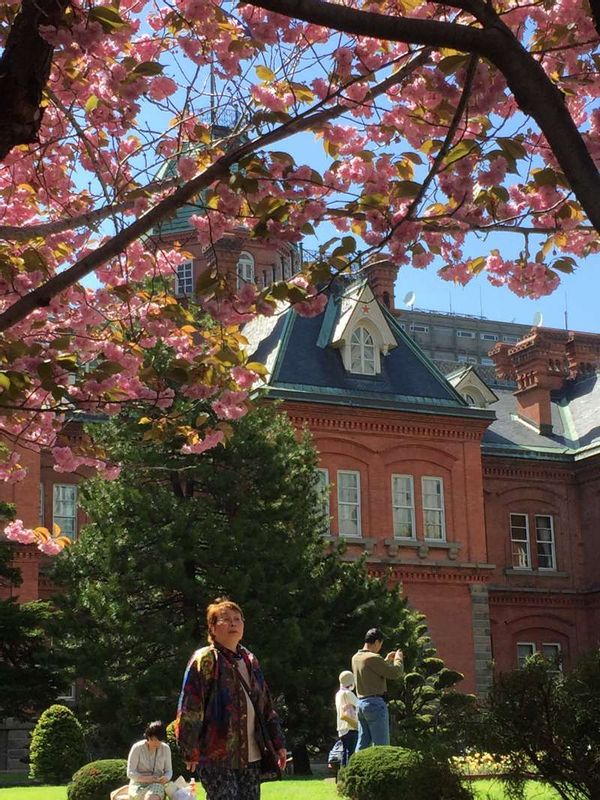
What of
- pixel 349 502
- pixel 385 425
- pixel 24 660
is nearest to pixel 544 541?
pixel 385 425

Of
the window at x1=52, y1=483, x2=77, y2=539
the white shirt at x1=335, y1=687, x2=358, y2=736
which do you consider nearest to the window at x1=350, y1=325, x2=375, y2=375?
the window at x1=52, y1=483, x2=77, y2=539

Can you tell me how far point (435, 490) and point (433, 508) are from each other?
0.54m

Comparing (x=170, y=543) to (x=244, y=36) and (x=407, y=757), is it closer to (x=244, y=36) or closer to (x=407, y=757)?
(x=407, y=757)

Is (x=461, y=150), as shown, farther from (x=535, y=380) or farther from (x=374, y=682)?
(x=535, y=380)

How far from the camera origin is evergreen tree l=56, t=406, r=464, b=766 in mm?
23266

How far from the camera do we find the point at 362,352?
37.9 m

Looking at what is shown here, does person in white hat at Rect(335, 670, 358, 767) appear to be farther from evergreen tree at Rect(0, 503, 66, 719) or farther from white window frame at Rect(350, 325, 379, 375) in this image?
white window frame at Rect(350, 325, 379, 375)

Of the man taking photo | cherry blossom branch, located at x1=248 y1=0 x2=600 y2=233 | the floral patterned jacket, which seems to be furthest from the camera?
the man taking photo

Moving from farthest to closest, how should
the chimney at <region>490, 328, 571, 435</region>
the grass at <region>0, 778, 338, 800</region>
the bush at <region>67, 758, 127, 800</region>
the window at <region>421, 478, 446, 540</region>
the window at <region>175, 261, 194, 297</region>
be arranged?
the window at <region>175, 261, 194, 297</region>
the chimney at <region>490, 328, 571, 435</region>
the window at <region>421, 478, 446, 540</region>
the grass at <region>0, 778, 338, 800</region>
the bush at <region>67, 758, 127, 800</region>

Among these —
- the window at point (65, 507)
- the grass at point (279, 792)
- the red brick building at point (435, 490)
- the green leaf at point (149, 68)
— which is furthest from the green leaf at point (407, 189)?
the window at point (65, 507)

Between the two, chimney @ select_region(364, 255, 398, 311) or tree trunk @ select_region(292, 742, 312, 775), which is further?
chimney @ select_region(364, 255, 398, 311)

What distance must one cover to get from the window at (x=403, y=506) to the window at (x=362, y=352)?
319 centimetres

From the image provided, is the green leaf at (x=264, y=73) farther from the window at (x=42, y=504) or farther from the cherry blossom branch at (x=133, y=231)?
the window at (x=42, y=504)

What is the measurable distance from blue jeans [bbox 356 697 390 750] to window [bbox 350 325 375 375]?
2310cm
